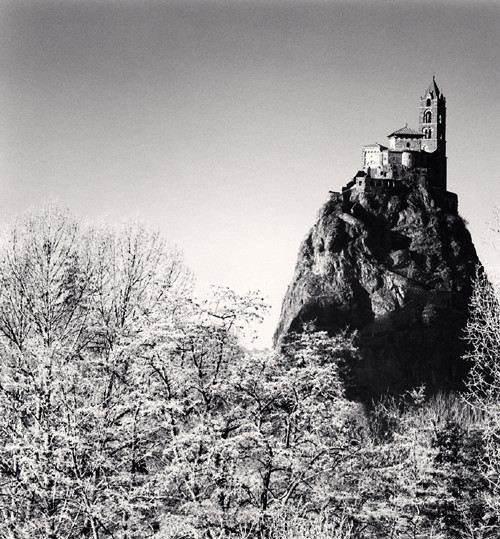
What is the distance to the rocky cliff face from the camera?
129 m

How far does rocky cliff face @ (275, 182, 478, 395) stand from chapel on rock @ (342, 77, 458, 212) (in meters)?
1.35

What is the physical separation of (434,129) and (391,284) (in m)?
31.6

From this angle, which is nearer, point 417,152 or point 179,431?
point 179,431

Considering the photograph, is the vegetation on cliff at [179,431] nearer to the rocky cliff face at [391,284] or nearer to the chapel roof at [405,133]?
the rocky cliff face at [391,284]

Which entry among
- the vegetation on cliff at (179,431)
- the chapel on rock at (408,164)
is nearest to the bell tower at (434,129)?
the chapel on rock at (408,164)

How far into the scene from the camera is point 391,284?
5300 inches

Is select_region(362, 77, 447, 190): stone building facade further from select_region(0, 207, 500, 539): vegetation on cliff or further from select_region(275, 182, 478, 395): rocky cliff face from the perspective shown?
select_region(0, 207, 500, 539): vegetation on cliff

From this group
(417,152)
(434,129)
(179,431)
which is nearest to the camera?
(179,431)

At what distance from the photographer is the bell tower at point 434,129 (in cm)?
14500

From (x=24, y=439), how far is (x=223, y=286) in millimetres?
7146

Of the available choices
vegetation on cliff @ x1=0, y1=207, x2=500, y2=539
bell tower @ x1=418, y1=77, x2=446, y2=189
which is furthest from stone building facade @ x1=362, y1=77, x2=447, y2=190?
vegetation on cliff @ x1=0, y1=207, x2=500, y2=539

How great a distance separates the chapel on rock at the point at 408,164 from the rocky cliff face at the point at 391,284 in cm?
135

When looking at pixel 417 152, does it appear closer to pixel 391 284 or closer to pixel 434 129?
pixel 434 129

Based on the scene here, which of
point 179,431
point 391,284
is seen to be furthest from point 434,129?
point 179,431
